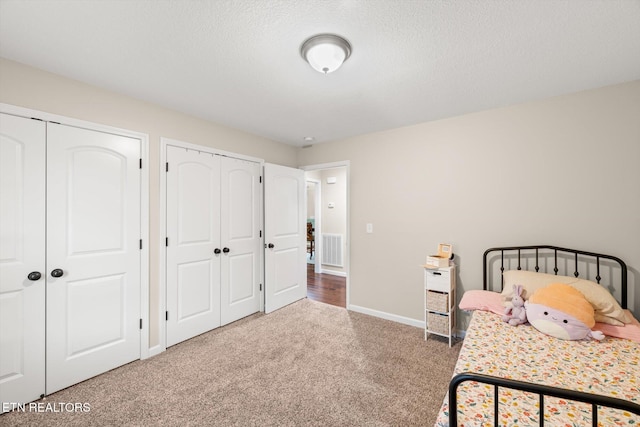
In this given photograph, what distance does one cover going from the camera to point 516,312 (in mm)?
2045

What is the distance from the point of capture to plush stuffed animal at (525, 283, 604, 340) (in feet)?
5.79

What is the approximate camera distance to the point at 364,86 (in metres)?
2.21

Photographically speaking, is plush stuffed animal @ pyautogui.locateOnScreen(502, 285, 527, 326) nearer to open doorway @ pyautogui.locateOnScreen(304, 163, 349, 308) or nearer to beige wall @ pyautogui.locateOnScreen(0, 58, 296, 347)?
beige wall @ pyautogui.locateOnScreen(0, 58, 296, 347)

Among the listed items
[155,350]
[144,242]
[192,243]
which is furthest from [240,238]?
[155,350]

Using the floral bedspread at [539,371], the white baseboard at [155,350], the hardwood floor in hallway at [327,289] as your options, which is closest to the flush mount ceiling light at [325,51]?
the floral bedspread at [539,371]

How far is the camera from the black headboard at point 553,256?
213 cm

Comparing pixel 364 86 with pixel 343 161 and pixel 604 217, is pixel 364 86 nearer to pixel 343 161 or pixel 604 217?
pixel 343 161

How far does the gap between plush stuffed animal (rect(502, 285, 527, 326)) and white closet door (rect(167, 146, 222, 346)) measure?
2.90m

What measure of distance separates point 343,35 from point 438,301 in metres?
2.56

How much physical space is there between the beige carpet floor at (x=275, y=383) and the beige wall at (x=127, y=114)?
1.76 ft

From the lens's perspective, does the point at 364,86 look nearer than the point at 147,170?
Yes

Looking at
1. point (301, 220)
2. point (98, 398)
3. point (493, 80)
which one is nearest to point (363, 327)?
point (301, 220)

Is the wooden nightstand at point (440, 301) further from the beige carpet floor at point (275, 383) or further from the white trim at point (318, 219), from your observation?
the white trim at point (318, 219)

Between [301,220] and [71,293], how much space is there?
272cm
